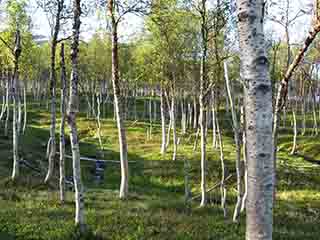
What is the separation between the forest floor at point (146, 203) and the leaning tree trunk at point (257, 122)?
24.7 feet

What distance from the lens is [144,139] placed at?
179 ft

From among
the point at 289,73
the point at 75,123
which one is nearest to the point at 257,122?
the point at 289,73

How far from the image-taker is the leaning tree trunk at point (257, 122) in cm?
501

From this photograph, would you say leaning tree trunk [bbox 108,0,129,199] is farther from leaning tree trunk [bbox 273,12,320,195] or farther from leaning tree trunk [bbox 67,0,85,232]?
leaning tree trunk [bbox 273,12,320,195]

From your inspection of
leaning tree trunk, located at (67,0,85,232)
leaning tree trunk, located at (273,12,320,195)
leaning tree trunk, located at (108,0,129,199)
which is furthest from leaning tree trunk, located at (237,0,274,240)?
leaning tree trunk, located at (108,0,129,199)

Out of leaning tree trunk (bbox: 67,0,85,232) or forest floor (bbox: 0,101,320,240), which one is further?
forest floor (bbox: 0,101,320,240)

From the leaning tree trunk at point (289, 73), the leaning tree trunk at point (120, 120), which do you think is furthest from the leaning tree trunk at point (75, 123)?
the leaning tree trunk at point (120, 120)

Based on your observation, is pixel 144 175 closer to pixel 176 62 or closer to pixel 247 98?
pixel 176 62

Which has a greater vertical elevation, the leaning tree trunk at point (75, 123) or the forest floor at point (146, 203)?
the leaning tree trunk at point (75, 123)

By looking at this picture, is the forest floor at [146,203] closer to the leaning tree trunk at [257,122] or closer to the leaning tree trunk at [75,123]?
the leaning tree trunk at [75,123]

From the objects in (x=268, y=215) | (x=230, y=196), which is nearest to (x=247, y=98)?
(x=268, y=215)

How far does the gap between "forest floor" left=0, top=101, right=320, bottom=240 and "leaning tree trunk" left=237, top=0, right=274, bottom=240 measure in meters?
7.54

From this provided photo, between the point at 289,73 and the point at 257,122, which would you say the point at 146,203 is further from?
the point at 257,122

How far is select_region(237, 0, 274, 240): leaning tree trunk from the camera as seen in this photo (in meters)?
5.01
